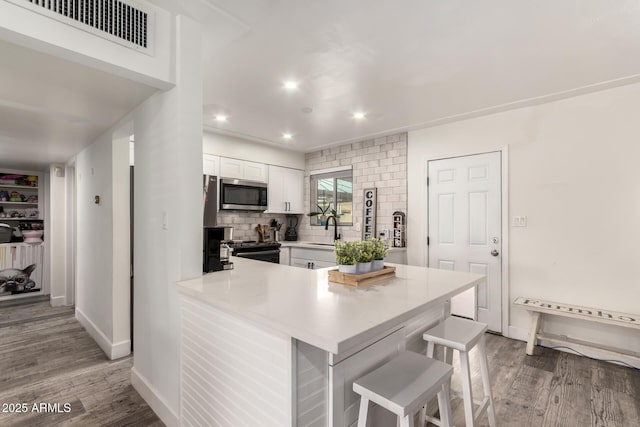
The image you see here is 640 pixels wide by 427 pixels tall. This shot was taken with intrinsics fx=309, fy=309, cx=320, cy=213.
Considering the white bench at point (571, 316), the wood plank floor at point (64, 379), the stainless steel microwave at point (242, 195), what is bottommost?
the wood plank floor at point (64, 379)

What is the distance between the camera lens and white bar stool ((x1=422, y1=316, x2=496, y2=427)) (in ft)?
5.06

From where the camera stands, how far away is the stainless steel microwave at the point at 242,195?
4.23 metres

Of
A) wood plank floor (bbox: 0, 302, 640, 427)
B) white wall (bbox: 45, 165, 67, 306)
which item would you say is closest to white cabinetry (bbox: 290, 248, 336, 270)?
wood plank floor (bbox: 0, 302, 640, 427)

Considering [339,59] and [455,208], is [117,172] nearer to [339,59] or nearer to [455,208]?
[339,59]

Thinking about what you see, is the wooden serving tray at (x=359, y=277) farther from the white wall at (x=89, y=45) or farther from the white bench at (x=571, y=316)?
the white bench at (x=571, y=316)

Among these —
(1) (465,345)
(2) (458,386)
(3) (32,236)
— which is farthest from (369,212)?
(3) (32,236)

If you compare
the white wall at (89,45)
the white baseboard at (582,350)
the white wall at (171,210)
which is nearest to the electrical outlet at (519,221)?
the white baseboard at (582,350)

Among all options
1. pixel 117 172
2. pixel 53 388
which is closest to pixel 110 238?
pixel 117 172

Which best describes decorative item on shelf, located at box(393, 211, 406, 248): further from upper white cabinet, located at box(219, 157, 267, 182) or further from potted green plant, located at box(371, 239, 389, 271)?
potted green plant, located at box(371, 239, 389, 271)

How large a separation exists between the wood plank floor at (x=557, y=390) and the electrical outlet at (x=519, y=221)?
4.03 feet

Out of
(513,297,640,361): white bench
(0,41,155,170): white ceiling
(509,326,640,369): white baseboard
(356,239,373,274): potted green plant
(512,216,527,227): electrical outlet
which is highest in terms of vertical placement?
(0,41,155,170): white ceiling

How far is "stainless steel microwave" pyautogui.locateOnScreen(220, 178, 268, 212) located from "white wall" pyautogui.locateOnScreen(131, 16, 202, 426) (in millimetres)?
2130

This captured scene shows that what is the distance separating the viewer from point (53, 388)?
7.67 feet

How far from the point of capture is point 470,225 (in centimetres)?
358
